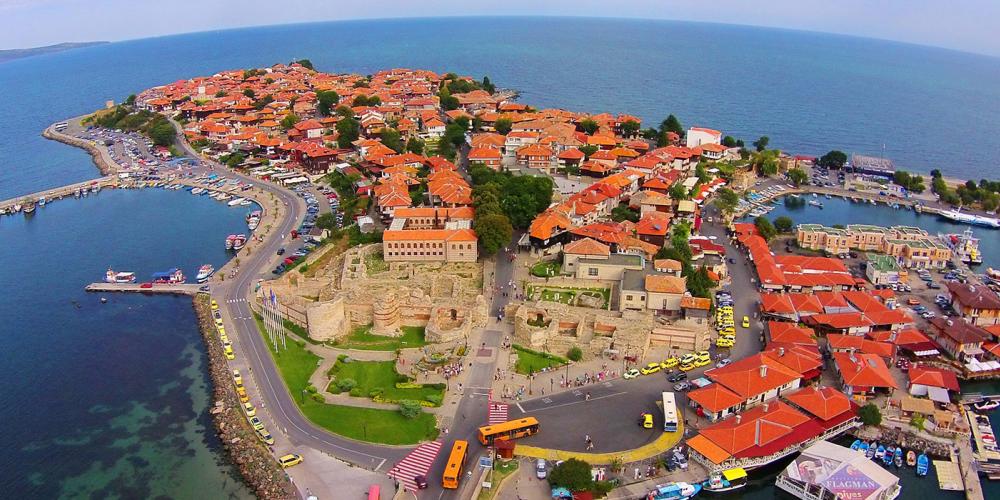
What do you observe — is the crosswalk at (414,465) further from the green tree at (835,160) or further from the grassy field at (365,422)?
the green tree at (835,160)

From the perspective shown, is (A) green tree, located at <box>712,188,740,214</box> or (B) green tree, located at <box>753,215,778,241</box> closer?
(B) green tree, located at <box>753,215,778,241</box>

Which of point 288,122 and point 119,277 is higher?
point 288,122

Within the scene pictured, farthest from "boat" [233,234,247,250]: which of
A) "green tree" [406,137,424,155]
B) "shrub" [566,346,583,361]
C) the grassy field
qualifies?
"shrub" [566,346,583,361]

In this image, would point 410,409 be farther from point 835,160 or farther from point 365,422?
point 835,160

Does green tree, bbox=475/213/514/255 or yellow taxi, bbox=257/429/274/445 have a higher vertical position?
green tree, bbox=475/213/514/255

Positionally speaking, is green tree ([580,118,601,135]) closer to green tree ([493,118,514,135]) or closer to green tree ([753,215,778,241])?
green tree ([493,118,514,135])

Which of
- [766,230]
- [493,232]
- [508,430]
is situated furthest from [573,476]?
[766,230]
